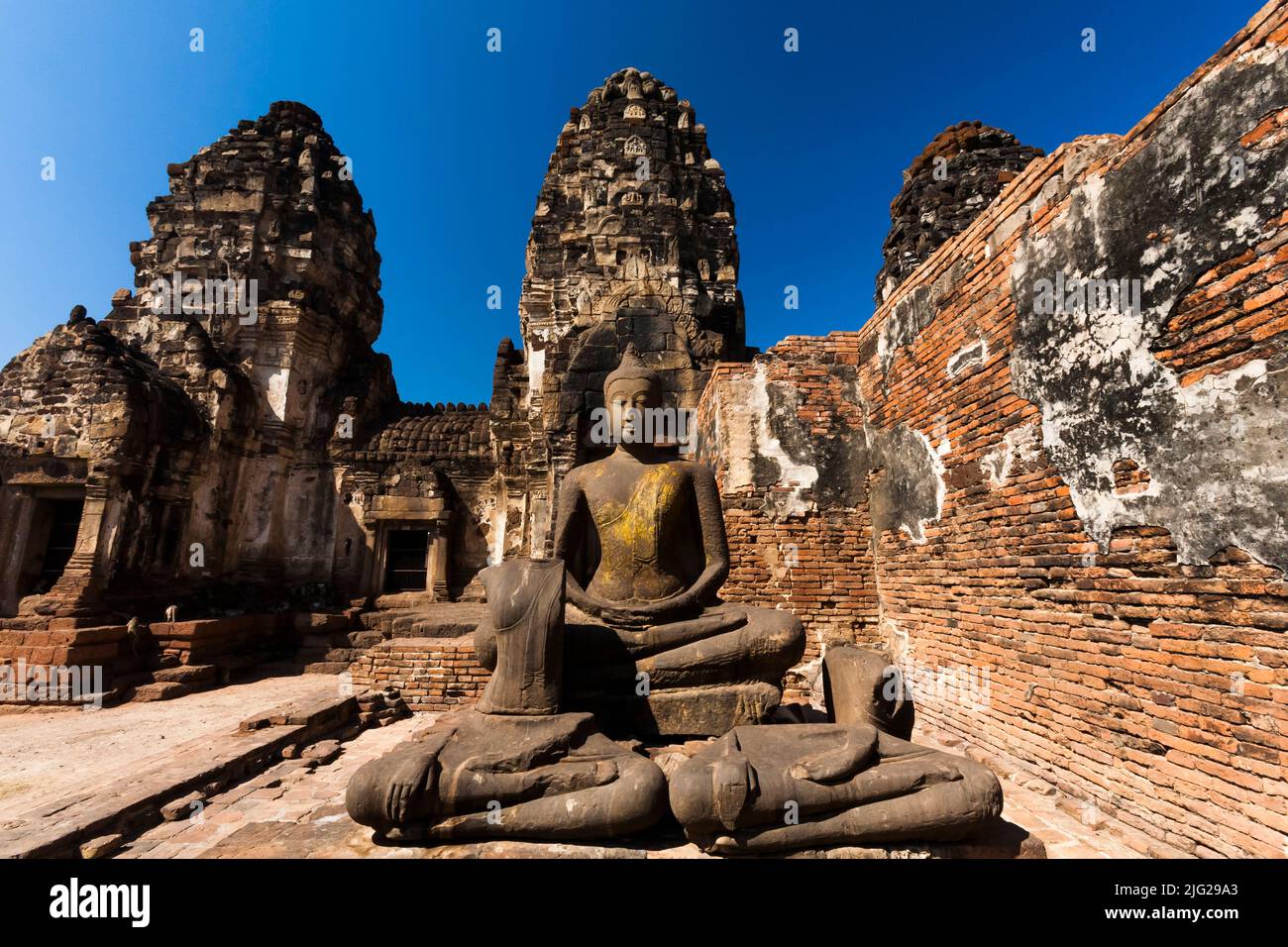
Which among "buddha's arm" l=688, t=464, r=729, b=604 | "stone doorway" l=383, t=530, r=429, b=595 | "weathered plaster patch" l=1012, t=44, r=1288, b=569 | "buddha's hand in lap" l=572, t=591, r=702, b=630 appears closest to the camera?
"weathered plaster patch" l=1012, t=44, r=1288, b=569

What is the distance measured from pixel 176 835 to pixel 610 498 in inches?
137

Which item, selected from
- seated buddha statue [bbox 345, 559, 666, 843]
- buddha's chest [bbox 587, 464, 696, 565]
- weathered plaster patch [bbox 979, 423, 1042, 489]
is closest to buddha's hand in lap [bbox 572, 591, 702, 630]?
buddha's chest [bbox 587, 464, 696, 565]

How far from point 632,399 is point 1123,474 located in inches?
152

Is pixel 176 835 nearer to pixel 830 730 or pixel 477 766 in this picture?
pixel 477 766

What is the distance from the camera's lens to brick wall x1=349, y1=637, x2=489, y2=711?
26.2 feet

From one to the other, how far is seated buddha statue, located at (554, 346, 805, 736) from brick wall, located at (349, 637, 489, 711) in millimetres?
4348

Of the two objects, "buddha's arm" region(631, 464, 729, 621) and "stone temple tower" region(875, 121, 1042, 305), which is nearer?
"buddha's arm" region(631, 464, 729, 621)

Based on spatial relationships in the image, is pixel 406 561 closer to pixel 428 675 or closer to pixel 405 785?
pixel 428 675

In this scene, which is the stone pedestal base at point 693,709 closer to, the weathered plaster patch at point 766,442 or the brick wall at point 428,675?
the weathered plaster patch at point 766,442

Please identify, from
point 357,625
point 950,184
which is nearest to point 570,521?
point 357,625

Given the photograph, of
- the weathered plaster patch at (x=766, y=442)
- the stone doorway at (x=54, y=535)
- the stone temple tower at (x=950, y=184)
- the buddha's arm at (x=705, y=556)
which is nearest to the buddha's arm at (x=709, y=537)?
the buddha's arm at (x=705, y=556)

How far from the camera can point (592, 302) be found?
1137cm

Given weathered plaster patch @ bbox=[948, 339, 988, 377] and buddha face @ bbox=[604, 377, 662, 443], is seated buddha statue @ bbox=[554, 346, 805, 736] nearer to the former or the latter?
buddha face @ bbox=[604, 377, 662, 443]

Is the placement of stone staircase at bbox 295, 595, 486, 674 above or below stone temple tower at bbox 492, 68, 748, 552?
below
